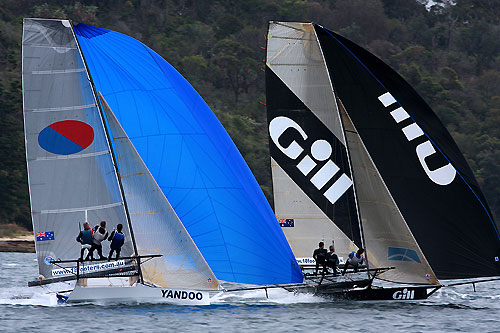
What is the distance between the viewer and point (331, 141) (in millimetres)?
19594

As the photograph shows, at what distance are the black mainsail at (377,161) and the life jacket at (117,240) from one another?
12.6 ft

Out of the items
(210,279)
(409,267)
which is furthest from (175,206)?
(409,267)

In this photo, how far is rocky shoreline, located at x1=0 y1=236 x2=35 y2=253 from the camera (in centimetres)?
4600

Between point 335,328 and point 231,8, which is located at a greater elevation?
point 231,8

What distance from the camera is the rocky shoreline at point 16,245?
46.0m

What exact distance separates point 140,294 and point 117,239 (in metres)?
1.08

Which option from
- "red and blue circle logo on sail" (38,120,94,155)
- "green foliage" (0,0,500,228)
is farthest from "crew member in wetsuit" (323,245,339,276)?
"green foliage" (0,0,500,228)

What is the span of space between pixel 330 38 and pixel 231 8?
212ft

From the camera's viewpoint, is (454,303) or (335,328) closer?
(335,328)

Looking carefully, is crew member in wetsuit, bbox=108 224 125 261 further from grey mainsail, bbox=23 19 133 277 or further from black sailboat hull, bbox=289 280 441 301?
black sailboat hull, bbox=289 280 441 301

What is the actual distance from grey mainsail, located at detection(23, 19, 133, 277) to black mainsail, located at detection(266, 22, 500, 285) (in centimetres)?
401

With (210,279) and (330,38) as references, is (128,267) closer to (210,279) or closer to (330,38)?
(210,279)

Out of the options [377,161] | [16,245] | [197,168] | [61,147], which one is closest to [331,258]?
[377,161]

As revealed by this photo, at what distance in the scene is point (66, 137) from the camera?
17031mm
